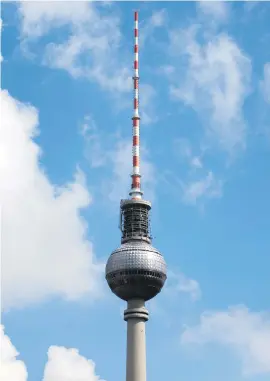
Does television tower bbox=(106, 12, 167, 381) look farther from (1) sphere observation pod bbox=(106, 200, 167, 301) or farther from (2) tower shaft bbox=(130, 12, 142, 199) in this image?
(2) tower shaft bbox=(130, 12, 142, 199)

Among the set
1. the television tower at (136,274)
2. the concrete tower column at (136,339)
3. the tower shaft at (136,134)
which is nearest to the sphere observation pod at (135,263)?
the television tower at (136,274)

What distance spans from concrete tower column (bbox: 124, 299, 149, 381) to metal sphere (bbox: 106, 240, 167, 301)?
2.40m

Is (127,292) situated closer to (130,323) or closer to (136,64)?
(130,323)

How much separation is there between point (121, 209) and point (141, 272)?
15.5 m

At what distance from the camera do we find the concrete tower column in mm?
153375

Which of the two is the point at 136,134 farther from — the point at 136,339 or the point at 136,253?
the point at 136,339

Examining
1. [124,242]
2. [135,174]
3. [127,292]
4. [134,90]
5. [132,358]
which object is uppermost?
[134,90]

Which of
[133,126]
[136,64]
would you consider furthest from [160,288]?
[136,64]

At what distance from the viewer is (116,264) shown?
16062cm

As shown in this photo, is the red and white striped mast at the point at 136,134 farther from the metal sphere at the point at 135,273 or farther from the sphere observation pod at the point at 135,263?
the metal sphere at the point at 135,273

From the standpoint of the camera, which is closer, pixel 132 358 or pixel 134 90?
pixel 132 358

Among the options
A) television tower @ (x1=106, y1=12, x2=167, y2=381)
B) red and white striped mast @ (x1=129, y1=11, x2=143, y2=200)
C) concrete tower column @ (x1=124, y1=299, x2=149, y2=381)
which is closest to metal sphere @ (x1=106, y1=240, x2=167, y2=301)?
television tower @ (x1=106, y1=12, x2=167, y2=381)

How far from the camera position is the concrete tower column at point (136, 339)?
153 metres

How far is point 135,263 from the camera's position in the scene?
158750 millimetres
